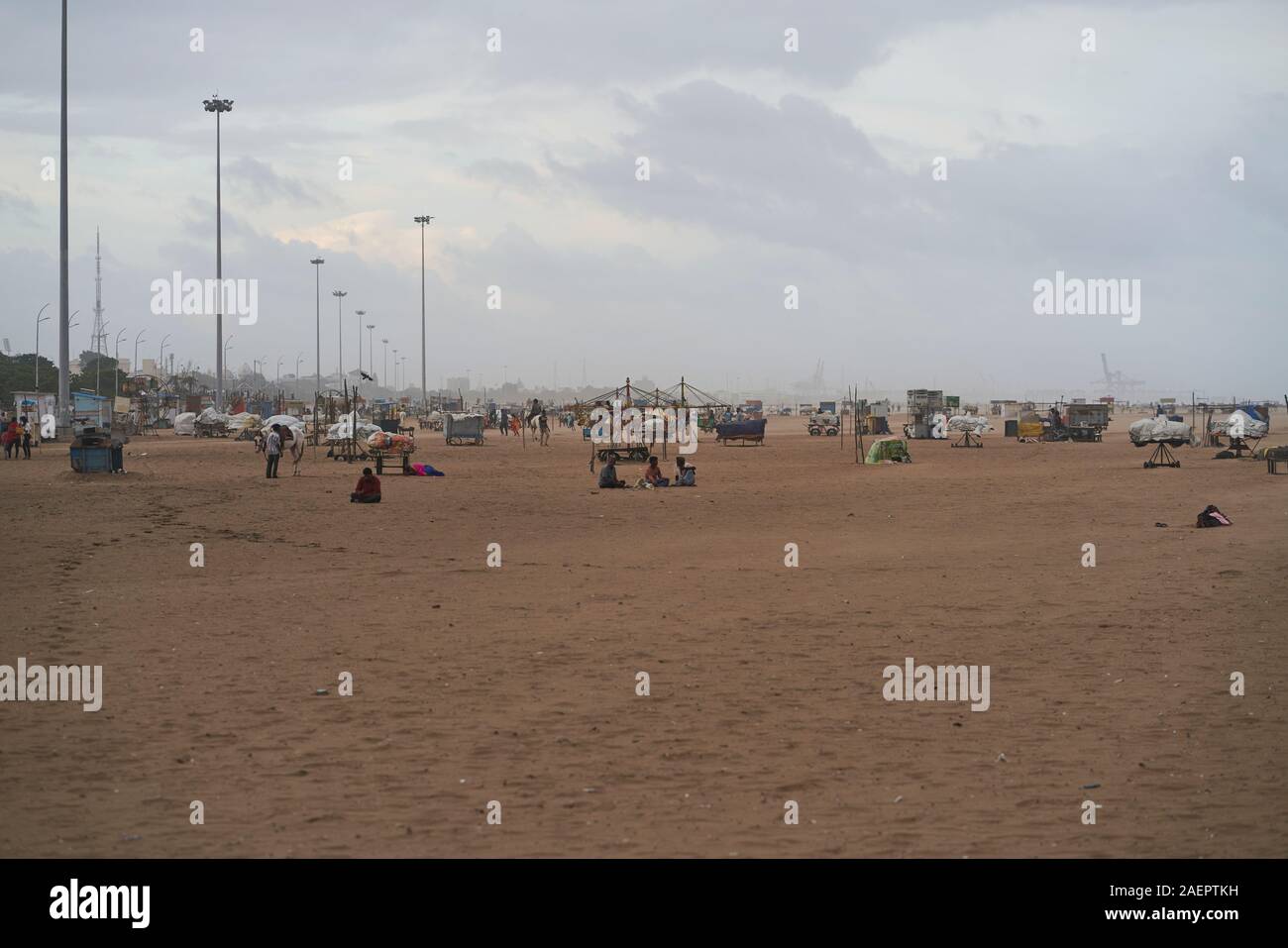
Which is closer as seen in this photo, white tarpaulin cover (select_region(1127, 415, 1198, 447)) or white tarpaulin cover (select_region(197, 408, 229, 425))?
white tarpaulin cover (select_region(1127, 415, 1198, 447))

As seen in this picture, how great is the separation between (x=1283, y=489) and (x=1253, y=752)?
760 inches

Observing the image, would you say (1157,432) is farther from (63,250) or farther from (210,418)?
(210,418)

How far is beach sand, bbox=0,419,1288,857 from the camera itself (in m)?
5.93

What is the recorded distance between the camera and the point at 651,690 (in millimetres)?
8750

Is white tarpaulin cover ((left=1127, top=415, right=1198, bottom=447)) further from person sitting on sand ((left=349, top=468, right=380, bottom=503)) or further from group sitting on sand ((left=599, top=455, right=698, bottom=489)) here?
person sitting on sand ((left=349, top=468, right=380, bottom=503))

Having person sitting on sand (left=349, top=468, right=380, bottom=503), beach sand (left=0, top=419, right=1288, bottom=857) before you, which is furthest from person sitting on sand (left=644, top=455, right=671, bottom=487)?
beach sand (left=0, top=419, right=1288, bottom=857)

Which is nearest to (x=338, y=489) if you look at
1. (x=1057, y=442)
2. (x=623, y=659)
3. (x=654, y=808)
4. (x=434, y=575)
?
(x=434, y=575)

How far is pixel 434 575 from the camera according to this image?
47.8 feet

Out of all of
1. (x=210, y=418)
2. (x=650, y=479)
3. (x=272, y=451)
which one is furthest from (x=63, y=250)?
(x=210, y=418)

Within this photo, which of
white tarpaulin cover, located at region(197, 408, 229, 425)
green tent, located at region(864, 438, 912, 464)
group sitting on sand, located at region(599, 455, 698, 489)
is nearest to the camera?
group sitting on sand, located at region(599, 455, 698, 489)

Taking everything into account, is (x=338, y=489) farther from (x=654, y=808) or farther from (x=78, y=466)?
(x=654, y=808)

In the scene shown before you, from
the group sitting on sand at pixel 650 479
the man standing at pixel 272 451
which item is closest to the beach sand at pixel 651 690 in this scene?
the group sitting on sand at pixel 650 479

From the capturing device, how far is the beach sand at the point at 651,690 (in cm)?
593

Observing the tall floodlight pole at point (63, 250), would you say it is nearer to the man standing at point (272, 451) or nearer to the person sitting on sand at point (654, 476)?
the man standing at point (272, 451)
